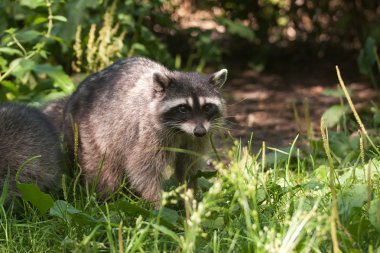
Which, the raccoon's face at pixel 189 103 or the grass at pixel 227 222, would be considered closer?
the grass at pixel 227 222

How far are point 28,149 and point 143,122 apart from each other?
822 millimetres

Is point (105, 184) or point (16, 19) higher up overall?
A: point (16, 19)

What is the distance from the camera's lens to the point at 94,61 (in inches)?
269

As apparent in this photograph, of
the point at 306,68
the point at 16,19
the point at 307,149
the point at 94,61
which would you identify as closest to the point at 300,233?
the point at 307,149

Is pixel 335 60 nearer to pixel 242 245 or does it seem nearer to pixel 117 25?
pixel 117 25

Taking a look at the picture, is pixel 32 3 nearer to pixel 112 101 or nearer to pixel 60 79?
pixel 60 79

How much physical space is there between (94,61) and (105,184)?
5.88 feet

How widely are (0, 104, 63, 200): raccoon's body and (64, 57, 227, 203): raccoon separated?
0.26m

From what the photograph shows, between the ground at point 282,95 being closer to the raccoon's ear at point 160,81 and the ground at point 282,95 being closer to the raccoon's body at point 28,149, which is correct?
the raccoon's ear at point 160,81

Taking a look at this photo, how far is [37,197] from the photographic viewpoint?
4.31 m

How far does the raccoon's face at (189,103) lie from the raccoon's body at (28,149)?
84 cm

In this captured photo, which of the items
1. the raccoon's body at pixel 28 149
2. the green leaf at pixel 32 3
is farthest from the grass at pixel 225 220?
the green leaf at pixel 32 3

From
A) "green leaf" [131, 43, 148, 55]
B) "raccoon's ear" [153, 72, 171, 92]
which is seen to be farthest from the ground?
"raccoon's ear" [153, 72, 171, 92]

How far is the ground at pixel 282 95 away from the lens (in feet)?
24.2
